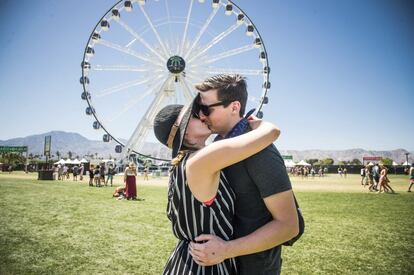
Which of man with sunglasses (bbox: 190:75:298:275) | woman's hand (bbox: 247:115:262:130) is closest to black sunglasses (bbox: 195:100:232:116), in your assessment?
man with sunglasses (bbox: 190:75:298:275)

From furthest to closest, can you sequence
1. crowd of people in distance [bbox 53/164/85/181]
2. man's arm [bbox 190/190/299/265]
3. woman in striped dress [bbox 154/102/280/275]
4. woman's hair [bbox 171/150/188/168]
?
crowd of people in distance [bbox 53/164/85/181] < woman's hair [bbox 171/150/188/168] < man's arm [bbox 190/190/299/265] < woman in striped dress [bbox 154/102/280/275]

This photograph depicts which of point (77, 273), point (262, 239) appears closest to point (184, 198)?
point (262, 239)

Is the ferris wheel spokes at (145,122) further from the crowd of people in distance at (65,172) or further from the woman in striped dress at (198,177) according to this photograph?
the woman in striped dress at (198,177)

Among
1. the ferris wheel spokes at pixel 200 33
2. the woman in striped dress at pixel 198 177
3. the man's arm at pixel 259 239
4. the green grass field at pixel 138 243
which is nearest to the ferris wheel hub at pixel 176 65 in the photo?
the ferris wheel spokes at pixel 200 33

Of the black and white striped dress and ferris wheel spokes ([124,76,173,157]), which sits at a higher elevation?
ferris wheel spokes ([124,76,173,157])

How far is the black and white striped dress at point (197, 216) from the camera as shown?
1716 millimetres

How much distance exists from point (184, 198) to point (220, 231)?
11.1 inches

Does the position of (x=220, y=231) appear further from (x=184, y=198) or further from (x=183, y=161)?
(x=183, y=161)

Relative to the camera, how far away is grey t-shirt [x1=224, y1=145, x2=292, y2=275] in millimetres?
1680

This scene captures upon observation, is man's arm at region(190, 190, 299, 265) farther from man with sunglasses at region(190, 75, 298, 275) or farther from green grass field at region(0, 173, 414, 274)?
green grass field at region(0, 173, 414, 274)

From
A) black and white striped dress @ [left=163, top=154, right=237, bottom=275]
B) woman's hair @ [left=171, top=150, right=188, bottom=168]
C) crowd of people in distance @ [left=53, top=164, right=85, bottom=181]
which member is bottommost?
crowd of people in distance @ [left=53, top=164, right=85, bottom=181]

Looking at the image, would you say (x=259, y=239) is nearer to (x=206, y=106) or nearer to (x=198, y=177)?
(x=198, y=177)

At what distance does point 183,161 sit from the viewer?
1765 mm

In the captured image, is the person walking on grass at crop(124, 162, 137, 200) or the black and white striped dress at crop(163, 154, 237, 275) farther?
the person walking on grass at crop(124, 162, 137, 200)
